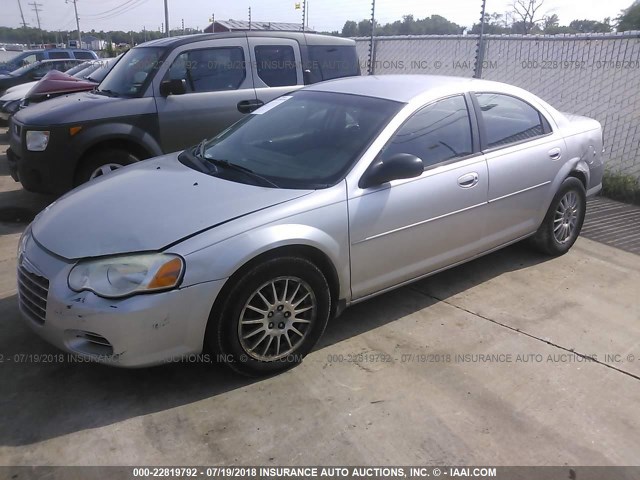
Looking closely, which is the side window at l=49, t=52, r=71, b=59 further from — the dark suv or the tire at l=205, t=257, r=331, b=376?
the tire at l=205, t=257, r=331, b=376

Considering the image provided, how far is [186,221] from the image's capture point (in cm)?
288

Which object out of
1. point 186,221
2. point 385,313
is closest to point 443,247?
point 385,313

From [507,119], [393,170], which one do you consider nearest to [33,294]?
[393,170]

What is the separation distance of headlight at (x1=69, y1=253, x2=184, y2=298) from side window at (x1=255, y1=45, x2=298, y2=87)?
4328 millimetres

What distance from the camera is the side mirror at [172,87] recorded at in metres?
5.87

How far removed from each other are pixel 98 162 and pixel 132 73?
1209 millimetres

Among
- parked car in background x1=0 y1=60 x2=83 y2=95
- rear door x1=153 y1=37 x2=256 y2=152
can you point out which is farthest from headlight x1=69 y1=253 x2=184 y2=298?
parked car in background x1=0 y1=60 x2=83 y2=95

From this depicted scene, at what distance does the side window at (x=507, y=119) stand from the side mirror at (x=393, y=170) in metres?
1.01

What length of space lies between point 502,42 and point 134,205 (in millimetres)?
6742

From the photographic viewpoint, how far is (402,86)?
12.9 ft

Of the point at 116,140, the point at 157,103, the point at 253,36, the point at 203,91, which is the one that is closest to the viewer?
the point at 116,140

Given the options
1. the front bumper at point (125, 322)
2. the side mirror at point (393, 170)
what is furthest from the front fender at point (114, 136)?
the side mirror at point (393, 170)

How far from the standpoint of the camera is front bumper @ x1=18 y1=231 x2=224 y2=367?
2.63m

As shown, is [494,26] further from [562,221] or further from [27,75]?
[27,75]
